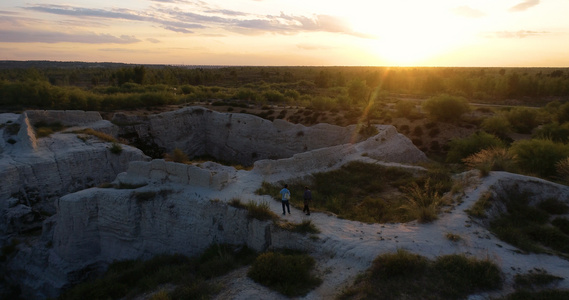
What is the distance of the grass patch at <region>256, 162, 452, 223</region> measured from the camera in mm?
10148

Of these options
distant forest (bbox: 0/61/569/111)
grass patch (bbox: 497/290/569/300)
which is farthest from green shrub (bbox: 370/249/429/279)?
distant forest (bbox: 0/61/569/111)

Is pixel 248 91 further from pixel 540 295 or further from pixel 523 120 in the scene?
pixel 540 295

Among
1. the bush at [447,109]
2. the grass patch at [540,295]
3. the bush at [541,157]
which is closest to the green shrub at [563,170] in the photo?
the bush at [541,157]

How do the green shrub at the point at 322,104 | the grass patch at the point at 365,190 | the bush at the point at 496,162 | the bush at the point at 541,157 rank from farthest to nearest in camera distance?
1. the green shrub at the point at 322,104
2. the bush at the point at 541,157
3. the bush at the point at 496,162
4. the grass patch at the point at 365,190

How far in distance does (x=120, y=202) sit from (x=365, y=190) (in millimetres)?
8376

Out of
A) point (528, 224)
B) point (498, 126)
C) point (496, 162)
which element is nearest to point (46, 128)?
point (496, 162)

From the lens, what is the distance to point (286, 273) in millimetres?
7207

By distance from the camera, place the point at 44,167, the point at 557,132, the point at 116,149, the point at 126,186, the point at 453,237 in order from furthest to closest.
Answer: the point at 557,132 → the point at 116,149 → the point at 44,167 → the point at 126,186 → the point at 453,237

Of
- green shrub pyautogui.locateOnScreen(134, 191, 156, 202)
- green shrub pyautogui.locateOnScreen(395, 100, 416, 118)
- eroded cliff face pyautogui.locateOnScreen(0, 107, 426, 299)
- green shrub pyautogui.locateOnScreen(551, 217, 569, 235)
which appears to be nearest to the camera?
green shrub pyautogui.locateOnScreen(551, 217, 569, 235)

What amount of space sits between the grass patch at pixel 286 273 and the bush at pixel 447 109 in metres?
22.5

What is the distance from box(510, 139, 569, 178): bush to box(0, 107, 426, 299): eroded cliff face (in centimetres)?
489

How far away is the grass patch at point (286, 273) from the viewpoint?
692 centimetres

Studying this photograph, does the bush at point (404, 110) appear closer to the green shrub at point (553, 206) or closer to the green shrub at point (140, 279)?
the green shrub at point (553, 206)

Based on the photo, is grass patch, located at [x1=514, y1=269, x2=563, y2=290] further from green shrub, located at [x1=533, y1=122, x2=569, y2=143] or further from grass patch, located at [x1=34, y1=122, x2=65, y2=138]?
grass patch, located at [x1=34, y1=122, x2=65, y2=138]
